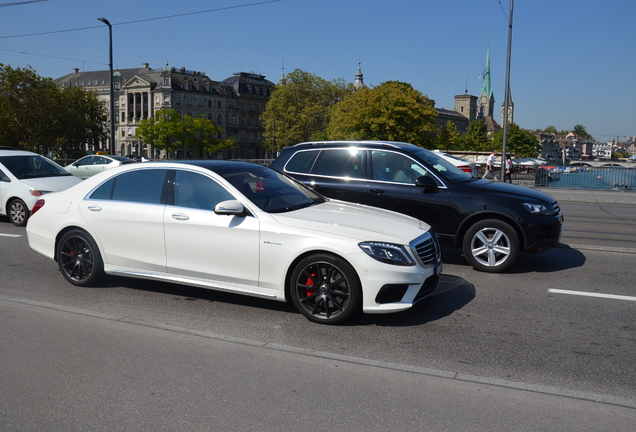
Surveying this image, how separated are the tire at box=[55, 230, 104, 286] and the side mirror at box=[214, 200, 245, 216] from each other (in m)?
1.92

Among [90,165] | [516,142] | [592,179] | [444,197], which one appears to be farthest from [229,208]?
[516,142]

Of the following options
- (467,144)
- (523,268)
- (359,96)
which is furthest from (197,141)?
(523,268)

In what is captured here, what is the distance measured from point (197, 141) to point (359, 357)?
10531cm

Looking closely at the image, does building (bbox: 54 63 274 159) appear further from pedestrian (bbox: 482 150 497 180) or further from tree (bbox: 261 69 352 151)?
pedestrian (bbox: 482 150 497 180)

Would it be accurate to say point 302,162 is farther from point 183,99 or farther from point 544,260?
point 183,99

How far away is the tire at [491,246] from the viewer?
785 centimetres

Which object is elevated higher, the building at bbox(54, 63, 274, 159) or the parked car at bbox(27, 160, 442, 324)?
the building at bbox(54, 63, 274, 159)

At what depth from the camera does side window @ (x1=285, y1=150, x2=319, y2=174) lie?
9383 mm

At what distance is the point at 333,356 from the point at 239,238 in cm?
165

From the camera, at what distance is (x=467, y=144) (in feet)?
433

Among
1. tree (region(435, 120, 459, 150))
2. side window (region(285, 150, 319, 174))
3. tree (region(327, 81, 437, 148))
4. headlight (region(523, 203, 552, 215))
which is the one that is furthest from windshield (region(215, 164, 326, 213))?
tree (region(435, 120, 459, 150))

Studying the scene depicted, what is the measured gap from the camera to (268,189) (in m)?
6.42

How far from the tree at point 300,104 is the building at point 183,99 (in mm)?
23844

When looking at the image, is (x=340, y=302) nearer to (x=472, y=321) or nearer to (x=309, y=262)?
(x=309, y=262)
